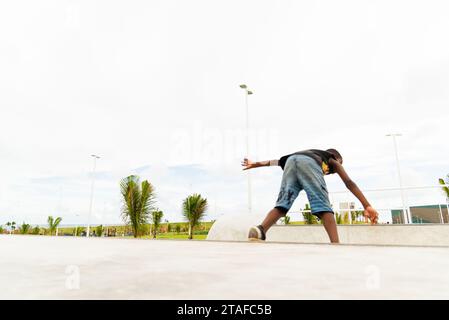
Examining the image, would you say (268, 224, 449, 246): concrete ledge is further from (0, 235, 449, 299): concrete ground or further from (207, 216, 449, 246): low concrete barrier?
(0, 235, 449, 299): concrete ground

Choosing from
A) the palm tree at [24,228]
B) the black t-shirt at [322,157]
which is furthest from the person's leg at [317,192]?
the palm tree at [24,228]

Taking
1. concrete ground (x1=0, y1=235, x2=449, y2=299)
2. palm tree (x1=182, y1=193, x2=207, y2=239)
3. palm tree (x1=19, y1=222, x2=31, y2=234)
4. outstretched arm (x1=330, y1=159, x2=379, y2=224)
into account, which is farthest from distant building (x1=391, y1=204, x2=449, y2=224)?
palm tree (x1=19, y1=222, x2=31, y2=234)

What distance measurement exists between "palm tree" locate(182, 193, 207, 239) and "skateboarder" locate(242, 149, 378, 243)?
22.5 m

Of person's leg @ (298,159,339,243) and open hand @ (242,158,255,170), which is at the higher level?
open hand @ (242,158,255,170)

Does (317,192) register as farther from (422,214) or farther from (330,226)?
(422,214)

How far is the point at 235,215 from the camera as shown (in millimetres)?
10203

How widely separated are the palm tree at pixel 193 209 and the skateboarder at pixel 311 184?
22518 mm

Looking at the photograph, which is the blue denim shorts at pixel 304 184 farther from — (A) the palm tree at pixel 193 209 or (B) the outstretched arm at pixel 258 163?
(A) the palm tree at pixel 193 209

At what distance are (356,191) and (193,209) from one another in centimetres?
2343

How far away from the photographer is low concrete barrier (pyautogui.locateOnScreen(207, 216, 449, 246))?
25.3 ft

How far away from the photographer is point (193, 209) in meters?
27.6

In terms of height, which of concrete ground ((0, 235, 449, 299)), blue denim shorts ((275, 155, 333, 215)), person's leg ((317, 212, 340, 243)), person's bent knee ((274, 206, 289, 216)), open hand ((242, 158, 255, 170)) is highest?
open hand ((242, 158, 255, 170))
